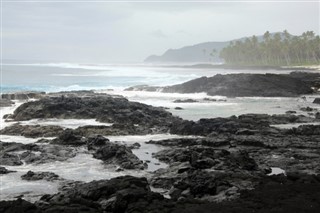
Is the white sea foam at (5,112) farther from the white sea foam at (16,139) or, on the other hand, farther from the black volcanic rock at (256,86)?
the black volcanic rock at (256,86)

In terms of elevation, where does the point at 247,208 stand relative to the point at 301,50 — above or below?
below

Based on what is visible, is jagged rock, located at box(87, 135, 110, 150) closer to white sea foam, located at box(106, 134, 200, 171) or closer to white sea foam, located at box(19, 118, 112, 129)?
white sea foam, located at box(106, 134, 200, 171)

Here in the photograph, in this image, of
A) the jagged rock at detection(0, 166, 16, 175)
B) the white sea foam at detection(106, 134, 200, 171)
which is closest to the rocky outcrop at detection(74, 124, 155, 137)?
the white sea foam at detection(106, 134, 200, 171)

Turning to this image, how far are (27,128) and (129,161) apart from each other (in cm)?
1276

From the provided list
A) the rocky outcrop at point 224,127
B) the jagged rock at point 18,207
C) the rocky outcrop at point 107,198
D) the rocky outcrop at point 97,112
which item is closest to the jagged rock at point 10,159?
the rocky outcrop at point 107,198

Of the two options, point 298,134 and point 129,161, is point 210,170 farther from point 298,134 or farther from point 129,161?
point 298,134

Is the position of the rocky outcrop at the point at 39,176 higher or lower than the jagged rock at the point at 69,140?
lower

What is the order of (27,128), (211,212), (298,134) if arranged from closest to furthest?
1. (211,212)
2. (298,134)
3. (27,128)

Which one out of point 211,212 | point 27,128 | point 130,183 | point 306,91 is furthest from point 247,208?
point 306,91

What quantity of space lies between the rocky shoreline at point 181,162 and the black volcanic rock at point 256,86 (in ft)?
87.3

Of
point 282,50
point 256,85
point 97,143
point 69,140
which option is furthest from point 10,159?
point 282,50

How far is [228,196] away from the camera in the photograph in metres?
15.0

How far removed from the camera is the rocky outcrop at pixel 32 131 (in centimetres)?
2976

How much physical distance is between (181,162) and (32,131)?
46.0 feet
